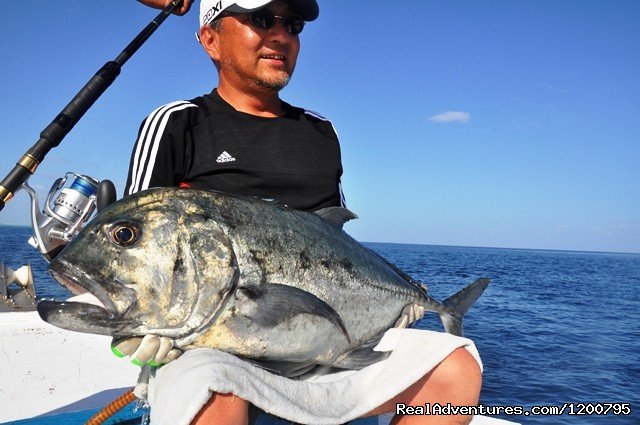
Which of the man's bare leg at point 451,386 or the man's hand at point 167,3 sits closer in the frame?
the man's bare leg at point 451,386

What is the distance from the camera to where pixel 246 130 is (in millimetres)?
3064

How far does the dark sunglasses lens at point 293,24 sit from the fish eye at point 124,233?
5.88 ft

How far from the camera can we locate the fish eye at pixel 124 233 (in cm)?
192

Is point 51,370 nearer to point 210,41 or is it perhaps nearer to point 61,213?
point 61,213

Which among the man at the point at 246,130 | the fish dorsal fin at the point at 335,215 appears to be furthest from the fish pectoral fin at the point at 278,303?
the man at the point at 246,130

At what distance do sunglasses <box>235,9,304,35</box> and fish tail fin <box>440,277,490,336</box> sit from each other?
2092mm

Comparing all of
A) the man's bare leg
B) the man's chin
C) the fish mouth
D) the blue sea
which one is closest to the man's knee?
the man's bare leg

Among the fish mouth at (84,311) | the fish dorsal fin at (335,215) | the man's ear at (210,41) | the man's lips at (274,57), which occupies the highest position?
the man's ear at (210,41)

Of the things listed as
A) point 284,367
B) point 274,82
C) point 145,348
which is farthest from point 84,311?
point 274,82

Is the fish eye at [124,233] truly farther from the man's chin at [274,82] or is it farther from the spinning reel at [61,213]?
the spinning reel at [61,213]

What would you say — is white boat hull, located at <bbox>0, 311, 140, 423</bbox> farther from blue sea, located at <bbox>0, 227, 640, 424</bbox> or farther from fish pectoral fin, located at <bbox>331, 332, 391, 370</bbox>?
blue sea, located at <bbox>0, 227, 640, 424</bbox>

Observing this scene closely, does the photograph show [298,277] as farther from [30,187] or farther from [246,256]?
[30,187]

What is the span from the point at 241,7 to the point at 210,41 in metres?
0.46

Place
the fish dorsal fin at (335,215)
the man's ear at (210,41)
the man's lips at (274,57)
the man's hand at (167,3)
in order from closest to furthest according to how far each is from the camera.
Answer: the fish dorsal fin at (335,215)
the man's lips at (274,57)
the man's ear at (210,41)
the man's hand at (167,3)
